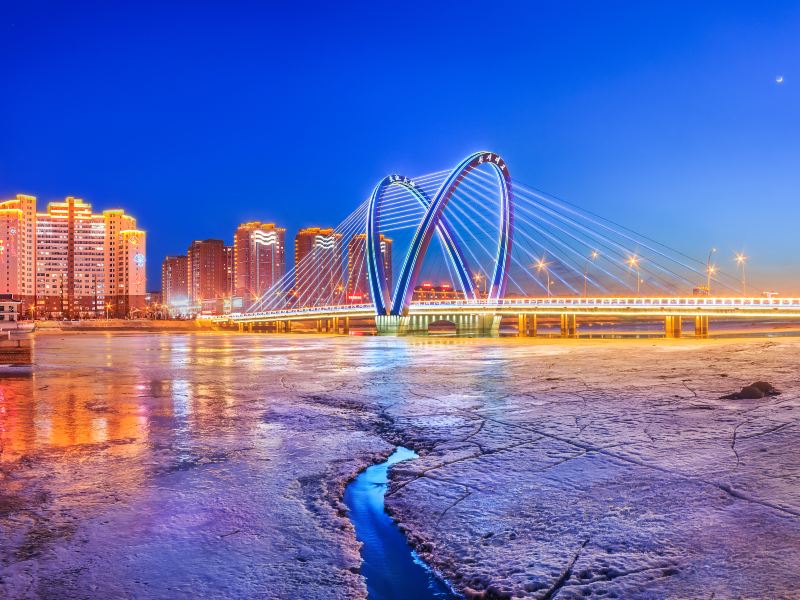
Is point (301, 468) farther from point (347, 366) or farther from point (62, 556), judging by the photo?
point (347, 366)

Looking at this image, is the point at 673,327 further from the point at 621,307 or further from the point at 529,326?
the point at 529,326

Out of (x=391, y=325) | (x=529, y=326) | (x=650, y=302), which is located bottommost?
(x=529, y=326)

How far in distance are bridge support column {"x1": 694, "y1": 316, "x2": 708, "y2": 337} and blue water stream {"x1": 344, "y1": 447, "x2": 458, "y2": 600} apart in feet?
185

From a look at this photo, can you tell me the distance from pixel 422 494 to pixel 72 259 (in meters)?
180

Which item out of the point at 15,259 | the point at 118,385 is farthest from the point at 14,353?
the point at 15,259

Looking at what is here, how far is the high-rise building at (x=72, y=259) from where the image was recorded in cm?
15062

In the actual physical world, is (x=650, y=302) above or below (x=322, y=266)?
below

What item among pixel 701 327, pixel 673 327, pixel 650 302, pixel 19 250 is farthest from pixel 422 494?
pixel 19 250

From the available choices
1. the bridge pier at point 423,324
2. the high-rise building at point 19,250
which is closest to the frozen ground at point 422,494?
the bridge pier at point 423,324

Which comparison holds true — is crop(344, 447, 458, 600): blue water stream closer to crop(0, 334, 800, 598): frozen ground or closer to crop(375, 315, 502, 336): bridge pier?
crop(0, 334, 800, 598): frozen ground

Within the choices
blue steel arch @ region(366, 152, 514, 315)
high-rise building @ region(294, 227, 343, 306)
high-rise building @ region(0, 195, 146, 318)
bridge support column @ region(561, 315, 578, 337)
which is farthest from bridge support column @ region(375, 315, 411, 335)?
high-rise building @ region(0, 195, 146, 318)

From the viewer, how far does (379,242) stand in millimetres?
71562

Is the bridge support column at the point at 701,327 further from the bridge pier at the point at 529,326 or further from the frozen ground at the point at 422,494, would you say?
the frozen ground at the point at 422,494

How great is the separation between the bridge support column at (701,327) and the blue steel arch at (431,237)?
21.7 m
